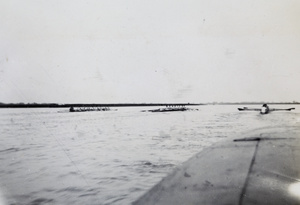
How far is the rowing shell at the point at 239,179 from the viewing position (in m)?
2.59

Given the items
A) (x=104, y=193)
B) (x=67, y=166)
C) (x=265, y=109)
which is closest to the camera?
(x=104, y=193)

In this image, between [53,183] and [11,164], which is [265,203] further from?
[11,164]

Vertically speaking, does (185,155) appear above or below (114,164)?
above

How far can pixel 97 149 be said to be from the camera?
13.7m

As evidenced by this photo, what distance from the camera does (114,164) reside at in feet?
32.7

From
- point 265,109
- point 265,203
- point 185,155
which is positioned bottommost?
point 265,203

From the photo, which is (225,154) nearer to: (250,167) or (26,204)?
(250,167)

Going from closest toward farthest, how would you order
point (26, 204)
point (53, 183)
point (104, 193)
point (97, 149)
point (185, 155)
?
1. point (26, 204)
2. point (104, 193)
3. point (53, 183)
4. point (185, 155)
5. point (97, 149)

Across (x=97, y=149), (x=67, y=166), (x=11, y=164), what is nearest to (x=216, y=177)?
(x=67, y=166)

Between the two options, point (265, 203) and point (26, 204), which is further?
point (26, 204)

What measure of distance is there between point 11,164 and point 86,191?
5056mm

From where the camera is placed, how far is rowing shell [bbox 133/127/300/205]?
8.50ft

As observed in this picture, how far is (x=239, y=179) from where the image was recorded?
3.11 metres

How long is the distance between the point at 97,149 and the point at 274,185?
11734 mm
